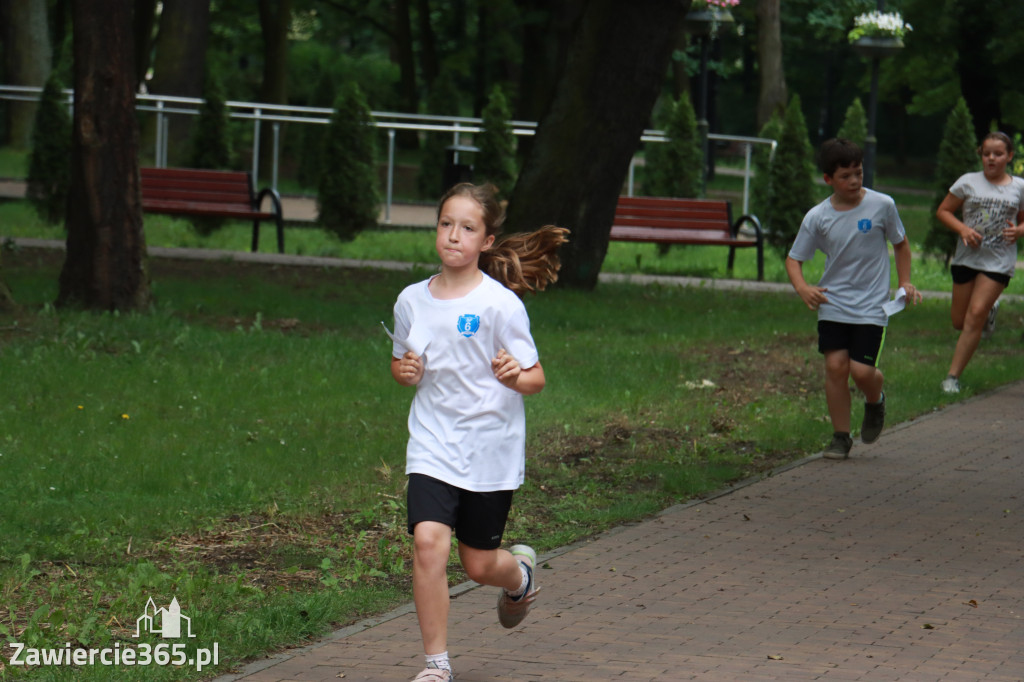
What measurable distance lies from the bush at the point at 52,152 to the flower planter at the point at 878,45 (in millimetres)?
12746

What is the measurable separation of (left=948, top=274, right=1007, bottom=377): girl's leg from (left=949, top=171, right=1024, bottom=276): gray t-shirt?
0.12 meters

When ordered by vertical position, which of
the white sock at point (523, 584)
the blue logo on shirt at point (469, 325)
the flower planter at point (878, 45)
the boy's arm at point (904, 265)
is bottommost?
the white sock at point (523, 584)

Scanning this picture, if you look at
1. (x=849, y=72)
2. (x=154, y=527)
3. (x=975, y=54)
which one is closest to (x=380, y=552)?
(x=154, y=527)

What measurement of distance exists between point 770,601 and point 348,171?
15389 millimetres

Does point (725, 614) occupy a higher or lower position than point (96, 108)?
lower

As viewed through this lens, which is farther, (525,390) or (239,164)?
(239,164)

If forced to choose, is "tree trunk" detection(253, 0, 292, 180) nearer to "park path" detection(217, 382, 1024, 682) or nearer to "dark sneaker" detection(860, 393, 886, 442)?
"dark sneaker" detection(860, 393, 886, 442)

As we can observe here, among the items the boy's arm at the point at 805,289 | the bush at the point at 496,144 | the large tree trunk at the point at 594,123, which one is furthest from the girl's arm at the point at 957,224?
the bush at the point at 496,144

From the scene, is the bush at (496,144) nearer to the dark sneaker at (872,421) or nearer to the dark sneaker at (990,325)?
the dark sneaker at (990,325)

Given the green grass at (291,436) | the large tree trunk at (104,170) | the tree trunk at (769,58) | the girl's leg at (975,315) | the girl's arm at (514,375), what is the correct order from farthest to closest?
1. the tree trunk at (769,58)
2. the large tree trunk at (104,170)
3. the girl's leg at (975,315)
4. the green grass at (291,436)
5. the girl's arm at (514,375)

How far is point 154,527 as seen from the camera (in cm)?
614

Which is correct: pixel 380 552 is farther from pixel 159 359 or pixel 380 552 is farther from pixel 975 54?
pixel 975 54

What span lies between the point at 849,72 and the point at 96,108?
52.6 metres

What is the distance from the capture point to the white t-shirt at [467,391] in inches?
171
